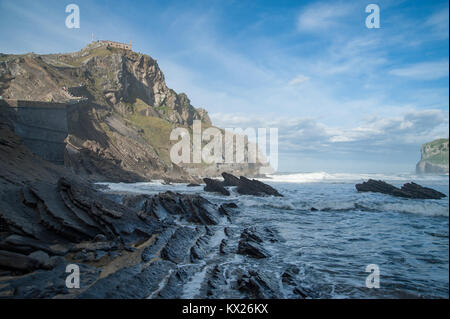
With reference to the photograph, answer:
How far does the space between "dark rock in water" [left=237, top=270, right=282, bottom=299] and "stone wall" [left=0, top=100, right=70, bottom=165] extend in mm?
29338

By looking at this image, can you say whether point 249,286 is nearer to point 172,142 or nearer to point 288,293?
point 288,293

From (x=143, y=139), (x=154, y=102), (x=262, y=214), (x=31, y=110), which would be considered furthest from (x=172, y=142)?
(x=262, y=214)

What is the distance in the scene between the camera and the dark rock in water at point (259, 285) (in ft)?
21.5

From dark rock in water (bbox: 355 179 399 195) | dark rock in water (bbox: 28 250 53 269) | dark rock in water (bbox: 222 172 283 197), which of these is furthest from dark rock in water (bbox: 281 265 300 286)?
dark rock in water (bbox: 355 179 399 195)

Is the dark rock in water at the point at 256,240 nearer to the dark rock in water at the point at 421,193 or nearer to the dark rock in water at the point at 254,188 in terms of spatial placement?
the dark rock in water at the point at 254,188

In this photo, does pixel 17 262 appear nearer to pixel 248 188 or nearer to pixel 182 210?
pixel 182 210

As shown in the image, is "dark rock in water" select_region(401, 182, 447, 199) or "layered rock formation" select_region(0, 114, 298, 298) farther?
"dark rock in water" select_region(401, 182, 447, 199)

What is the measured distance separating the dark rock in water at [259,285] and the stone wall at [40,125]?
29338mm

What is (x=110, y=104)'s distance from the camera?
83125 millimetres

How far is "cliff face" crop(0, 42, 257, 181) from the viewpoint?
50.1 meters

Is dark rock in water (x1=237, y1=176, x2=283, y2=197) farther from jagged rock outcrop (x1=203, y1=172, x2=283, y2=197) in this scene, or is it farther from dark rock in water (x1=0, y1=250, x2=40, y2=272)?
dark rock in water (x1=0, y1=250, x2=40, y2=272)

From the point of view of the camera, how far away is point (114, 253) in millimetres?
9008

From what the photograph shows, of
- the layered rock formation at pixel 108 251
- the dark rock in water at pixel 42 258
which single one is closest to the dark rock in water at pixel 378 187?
the layered rock formation at pixel 108 251

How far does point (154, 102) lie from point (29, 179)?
102 metres
